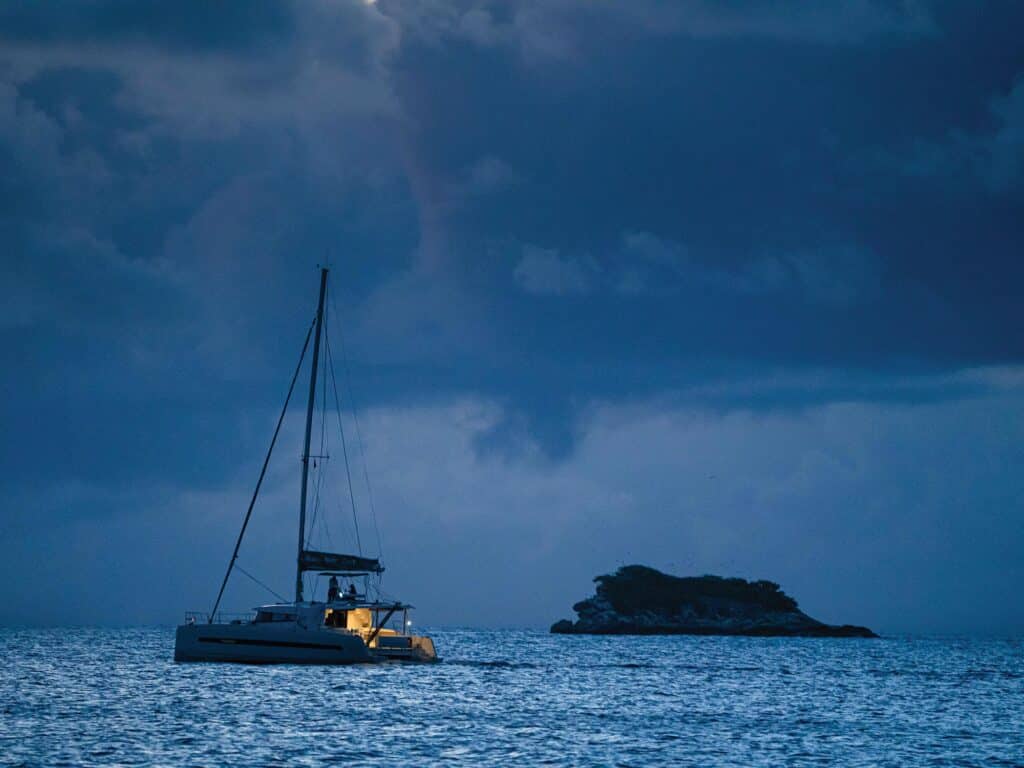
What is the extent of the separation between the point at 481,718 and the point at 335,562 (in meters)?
22.8

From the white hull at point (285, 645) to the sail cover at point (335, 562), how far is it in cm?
450

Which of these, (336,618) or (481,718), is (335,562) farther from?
(481,718)

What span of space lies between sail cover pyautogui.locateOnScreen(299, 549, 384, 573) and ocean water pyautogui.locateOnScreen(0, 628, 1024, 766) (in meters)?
5.94

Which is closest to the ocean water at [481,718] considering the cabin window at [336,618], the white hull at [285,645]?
the white hull at [285,645]

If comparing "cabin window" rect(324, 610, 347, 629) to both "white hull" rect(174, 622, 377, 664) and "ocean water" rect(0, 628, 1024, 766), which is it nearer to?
"white hull" rect(174, 622, 377, 664)

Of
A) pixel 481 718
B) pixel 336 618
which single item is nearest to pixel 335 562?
pixel 336 618

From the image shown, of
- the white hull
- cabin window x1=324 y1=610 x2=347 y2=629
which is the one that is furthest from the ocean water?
cabin window x1=324 y1=610 x2=347 y2=629

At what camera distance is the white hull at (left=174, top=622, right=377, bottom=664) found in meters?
70.1

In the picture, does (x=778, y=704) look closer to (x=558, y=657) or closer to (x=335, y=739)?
(x=335, y=739)

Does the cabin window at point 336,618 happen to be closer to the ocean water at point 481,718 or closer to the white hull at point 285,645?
the white hull at point 285,645

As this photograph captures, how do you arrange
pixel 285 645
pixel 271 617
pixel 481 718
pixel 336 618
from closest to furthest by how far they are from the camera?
pixel 481 718, pixel 285 645, pixel 271 617, pixel 336 618

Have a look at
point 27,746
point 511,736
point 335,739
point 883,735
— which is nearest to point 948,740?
point 883,735

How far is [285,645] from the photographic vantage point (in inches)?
2763

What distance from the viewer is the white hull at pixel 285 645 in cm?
7006
